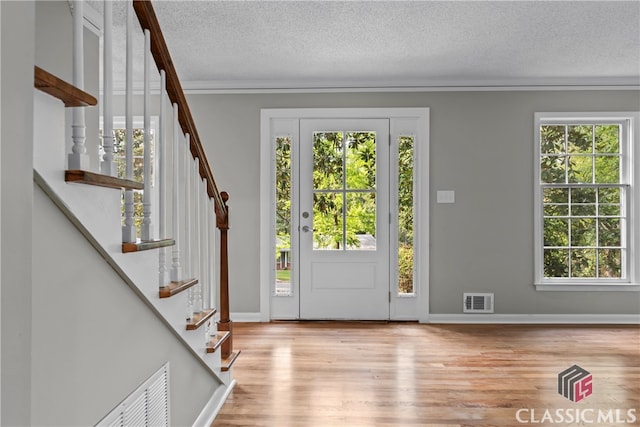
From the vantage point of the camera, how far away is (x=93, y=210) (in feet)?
3.83

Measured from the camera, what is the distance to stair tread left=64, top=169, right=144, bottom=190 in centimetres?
105

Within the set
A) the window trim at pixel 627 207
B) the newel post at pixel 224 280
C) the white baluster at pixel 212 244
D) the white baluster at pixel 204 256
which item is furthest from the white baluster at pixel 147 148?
the window trim at pixel 627 207

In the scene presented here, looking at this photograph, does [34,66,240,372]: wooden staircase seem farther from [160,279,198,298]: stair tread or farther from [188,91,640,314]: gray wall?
[188,91,640,314]: gray wall

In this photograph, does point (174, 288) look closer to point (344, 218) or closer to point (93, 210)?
point (93, 210)

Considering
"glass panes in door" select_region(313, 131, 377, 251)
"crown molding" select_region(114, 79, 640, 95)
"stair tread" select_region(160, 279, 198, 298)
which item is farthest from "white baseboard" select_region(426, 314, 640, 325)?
"stair tread" select_region(160, 279, 198, 298)

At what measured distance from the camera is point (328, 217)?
437 centimetres

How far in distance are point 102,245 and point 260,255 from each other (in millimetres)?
3181

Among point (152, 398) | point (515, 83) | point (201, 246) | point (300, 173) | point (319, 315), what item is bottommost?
point (319, 315)

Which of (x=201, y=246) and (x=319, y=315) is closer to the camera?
(x=201, y=246)

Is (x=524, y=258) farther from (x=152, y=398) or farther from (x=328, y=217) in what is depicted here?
(x=152, y=398)

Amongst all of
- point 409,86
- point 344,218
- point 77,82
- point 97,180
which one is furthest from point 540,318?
point 77,82

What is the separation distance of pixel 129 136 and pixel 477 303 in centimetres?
384

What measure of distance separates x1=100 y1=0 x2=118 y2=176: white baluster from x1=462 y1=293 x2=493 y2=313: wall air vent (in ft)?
12.6

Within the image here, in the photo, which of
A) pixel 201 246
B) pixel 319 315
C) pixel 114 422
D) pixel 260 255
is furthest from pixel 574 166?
pixel 114 422
